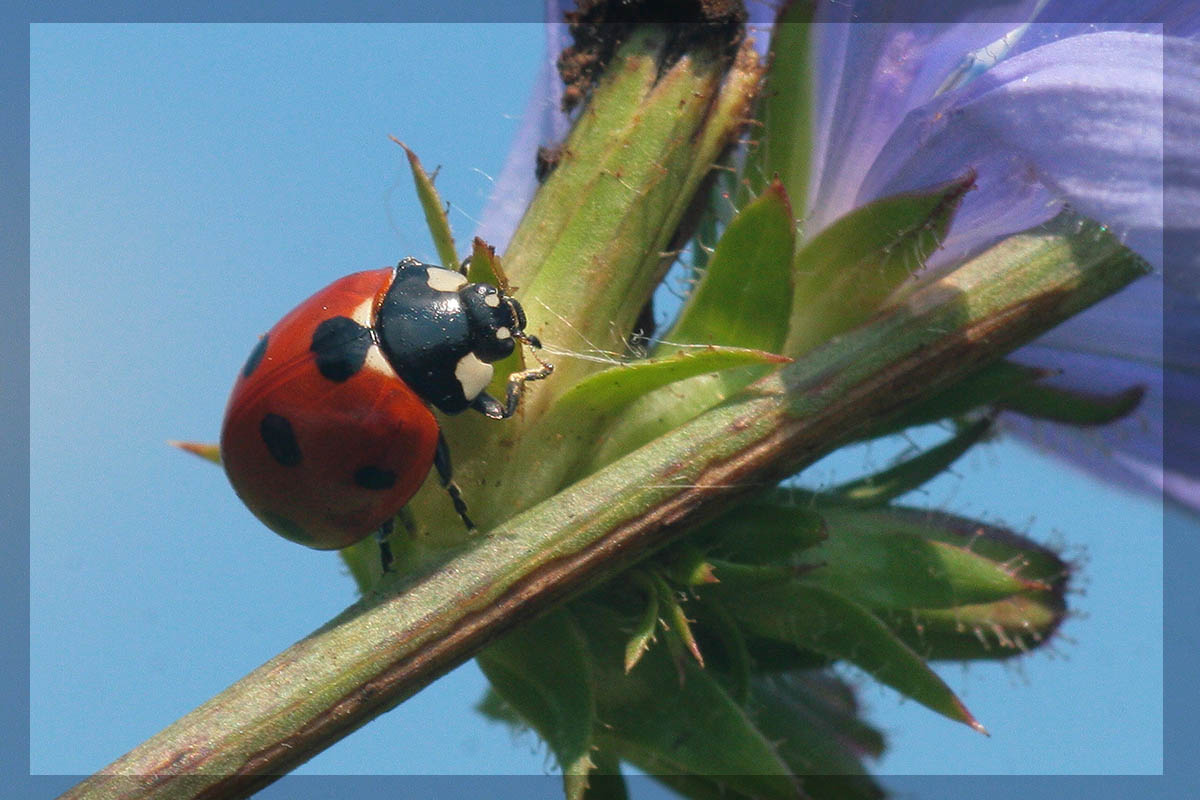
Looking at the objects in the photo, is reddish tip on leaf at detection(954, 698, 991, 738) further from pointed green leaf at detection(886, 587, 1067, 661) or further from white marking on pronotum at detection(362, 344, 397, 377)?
white marking on pronotum at detection(362, 344, 397, 377)

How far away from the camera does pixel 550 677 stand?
2.28 meters

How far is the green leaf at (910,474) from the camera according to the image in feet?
8.32

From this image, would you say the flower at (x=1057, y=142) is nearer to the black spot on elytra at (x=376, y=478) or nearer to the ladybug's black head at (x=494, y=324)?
the ladybug's black head at (x=494, y=324)

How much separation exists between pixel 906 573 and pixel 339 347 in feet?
3.66

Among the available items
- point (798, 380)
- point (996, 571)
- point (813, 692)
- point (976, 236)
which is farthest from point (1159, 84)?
point (813, 692)

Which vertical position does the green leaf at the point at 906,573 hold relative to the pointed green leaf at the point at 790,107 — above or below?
below

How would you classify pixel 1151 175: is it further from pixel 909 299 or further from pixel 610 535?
pixel 610 535

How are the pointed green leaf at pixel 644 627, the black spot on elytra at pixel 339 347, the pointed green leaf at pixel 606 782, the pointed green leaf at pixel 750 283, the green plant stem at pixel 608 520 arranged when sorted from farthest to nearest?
the black spot on elytra at pixel 339 347 → the pointed green leaf at pixel 606 782 → the pointed green leaf at pixel 750 283 → the pointed green leaf at pixel 644 627 → the green plant stem at pixel 608 520

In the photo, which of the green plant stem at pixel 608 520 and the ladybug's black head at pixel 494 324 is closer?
the green plant stem at pixel 608 520

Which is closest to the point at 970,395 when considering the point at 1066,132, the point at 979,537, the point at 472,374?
the point at 979,537

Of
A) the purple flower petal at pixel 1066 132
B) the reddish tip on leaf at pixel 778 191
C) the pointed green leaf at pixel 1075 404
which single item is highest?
the purple flower petal at pixel 1066 132

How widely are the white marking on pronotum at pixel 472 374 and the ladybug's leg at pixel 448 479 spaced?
0.31 feet

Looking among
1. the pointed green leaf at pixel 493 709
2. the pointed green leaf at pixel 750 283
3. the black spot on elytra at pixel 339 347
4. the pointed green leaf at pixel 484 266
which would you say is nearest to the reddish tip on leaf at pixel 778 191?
the pointed green leaf at pixel 750 283

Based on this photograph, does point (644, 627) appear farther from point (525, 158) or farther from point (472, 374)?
point (525, 158)
